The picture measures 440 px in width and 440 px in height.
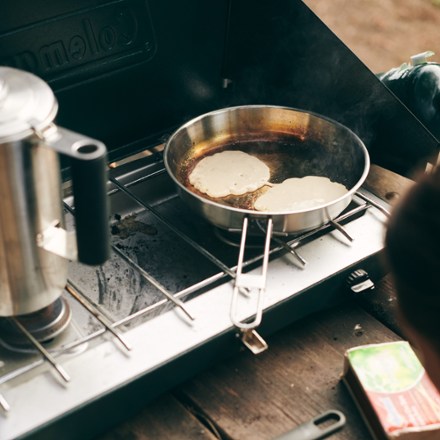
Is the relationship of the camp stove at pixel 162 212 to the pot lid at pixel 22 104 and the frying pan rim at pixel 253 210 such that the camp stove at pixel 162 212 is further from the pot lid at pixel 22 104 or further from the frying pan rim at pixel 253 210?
the pot lid at pixel 22 104

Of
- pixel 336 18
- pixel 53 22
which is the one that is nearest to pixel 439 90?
pixel 53 22

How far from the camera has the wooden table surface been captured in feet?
2.80

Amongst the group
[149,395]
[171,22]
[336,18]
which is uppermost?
[171,22]

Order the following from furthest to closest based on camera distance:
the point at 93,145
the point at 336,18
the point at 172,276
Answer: the point at 336,18
the point at 172,276
the point at 93,145

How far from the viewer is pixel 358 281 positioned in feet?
3.26

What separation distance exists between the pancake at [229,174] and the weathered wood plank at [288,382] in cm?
25

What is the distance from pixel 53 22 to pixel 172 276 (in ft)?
1.29

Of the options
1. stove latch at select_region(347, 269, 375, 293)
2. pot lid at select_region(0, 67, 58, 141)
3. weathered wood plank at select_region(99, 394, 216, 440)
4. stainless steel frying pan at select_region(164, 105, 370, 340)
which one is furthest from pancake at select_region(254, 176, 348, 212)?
pot lid at select_region(0, 67, 58, 141)

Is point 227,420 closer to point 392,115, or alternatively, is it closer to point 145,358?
point 145,358

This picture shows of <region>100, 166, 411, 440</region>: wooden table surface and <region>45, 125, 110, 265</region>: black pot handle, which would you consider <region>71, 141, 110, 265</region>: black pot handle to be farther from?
<region>100, 166, 411, 440</region>: wooden table surface

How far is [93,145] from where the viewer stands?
0.65 m

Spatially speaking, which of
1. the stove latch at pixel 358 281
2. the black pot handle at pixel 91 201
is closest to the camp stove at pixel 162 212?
the stove latch at pixel 358 281

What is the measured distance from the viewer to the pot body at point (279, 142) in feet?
3.70

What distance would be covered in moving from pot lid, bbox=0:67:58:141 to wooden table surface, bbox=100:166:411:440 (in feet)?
1.32
